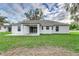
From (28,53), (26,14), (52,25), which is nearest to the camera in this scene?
(28,53)

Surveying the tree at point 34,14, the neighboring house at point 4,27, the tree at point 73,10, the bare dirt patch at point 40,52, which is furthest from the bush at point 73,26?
the neighboring house at point 4,27

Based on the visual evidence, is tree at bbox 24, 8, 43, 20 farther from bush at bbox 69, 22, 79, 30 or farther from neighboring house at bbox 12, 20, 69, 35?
bush at bbox 69, 22, 79, 30

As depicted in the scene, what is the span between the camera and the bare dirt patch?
20.5 feet

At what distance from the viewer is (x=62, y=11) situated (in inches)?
275

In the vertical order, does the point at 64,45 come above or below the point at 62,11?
below

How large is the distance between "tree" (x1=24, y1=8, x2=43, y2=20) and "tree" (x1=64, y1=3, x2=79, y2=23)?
755mm

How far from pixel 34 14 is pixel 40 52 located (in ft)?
4.07

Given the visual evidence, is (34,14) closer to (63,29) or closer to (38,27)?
(38,27)

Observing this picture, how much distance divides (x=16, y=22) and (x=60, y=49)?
1.58 metres

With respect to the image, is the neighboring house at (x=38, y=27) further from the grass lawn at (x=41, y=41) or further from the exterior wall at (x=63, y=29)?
the grass lawn at (x=41, y=41)

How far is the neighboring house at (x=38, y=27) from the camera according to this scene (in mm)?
7096

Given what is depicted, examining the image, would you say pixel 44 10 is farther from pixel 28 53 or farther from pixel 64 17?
pixel 28 53

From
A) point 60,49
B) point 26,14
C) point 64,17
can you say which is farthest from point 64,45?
point 26,14

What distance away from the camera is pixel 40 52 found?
635 centimetres
